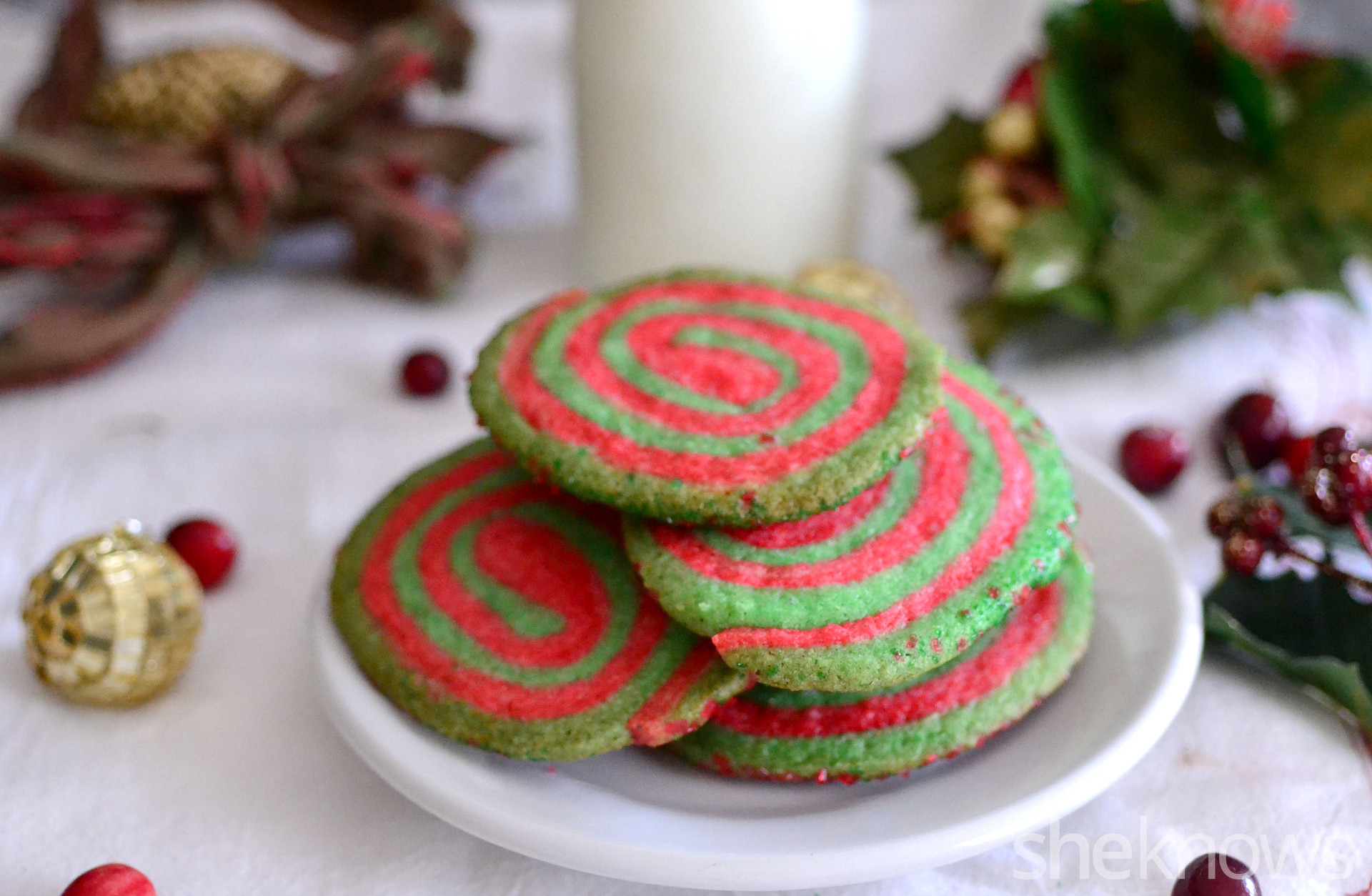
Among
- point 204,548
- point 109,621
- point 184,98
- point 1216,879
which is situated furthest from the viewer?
point 184,98

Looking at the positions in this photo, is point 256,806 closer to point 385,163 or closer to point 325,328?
point 325,328

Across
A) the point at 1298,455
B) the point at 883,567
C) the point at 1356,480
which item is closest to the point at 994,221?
the point at 1298,455

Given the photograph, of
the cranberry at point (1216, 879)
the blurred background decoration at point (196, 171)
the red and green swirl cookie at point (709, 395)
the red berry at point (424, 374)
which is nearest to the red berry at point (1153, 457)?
the red and green swirl cookie at point (709, 395)

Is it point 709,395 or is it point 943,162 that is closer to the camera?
point 709,395

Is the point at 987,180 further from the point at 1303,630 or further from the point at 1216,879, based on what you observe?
the point at 1216,879

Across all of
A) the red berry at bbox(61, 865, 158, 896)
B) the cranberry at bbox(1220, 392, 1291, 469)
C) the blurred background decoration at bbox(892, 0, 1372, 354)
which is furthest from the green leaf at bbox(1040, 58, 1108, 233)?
the red berry at bbox(61, 865, 158, 896)

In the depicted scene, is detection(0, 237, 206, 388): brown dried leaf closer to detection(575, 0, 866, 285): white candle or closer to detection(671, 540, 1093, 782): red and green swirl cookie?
detection(575, 0, 866, 285): white candle

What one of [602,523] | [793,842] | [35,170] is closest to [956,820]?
[793,842]
